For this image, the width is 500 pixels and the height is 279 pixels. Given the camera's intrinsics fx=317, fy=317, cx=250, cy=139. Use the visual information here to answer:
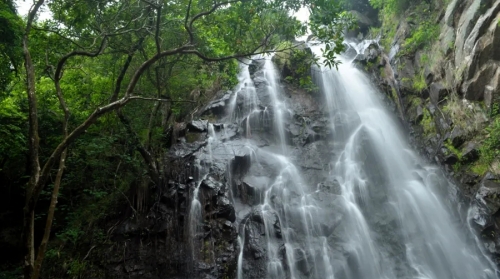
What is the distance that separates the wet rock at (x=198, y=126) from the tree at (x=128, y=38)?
249 cm

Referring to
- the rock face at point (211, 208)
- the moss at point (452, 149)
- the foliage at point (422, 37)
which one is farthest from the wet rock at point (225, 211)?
the foliage at point (422, 37)

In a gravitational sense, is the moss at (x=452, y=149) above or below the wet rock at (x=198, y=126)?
below

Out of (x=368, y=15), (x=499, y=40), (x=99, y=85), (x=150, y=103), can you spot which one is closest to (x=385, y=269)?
(x=499, y=40)

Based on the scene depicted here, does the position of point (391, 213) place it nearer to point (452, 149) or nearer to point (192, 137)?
point (452, 149)

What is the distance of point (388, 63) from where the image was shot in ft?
52.4

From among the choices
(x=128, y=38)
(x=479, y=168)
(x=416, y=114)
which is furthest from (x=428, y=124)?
(x=128, y=38)

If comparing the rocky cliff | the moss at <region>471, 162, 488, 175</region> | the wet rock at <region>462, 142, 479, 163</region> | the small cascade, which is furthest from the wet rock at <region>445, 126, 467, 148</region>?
the small cascade

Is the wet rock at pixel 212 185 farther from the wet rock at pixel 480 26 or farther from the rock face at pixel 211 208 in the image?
the wet rock at pixel 480 26

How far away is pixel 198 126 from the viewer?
13.5 meters

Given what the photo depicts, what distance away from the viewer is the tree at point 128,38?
5.96m

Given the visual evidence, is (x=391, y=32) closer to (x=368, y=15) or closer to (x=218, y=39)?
(x=368, y=15)

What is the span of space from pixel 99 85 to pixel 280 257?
8.34m

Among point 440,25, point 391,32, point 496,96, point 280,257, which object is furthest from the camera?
point 391,32

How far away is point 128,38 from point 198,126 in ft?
16.1
